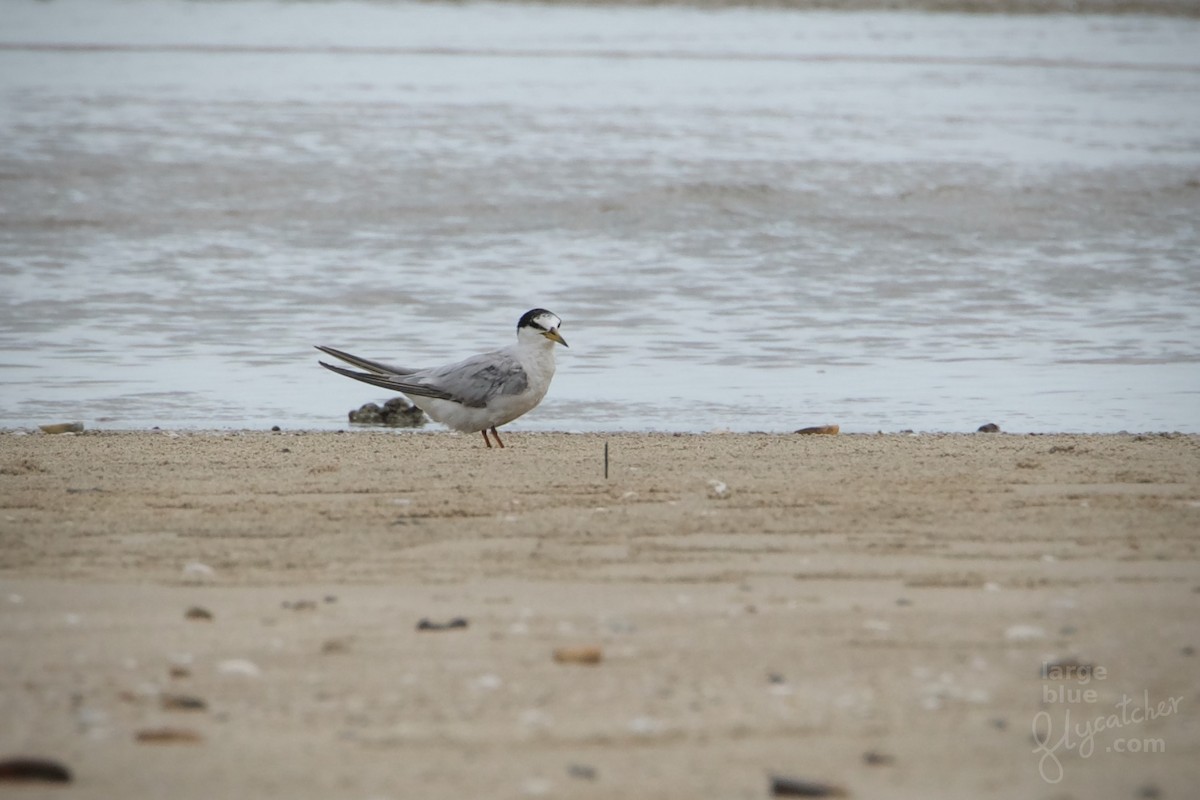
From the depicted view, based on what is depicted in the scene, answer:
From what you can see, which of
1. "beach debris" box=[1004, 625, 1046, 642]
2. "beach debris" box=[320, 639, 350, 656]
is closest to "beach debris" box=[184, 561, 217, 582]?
"beach debris" box=[320, 639, 350, 656]

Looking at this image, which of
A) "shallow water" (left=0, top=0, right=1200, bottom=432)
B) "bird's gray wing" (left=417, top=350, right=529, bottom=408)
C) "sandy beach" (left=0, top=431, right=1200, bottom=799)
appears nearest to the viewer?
"sandy beach" (left=0, top=431, right=1200, bottom=799)

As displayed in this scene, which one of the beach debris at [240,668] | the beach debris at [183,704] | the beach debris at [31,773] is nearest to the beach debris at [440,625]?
the beach debris at [240,668]

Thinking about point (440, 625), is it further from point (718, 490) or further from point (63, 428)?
point (63, 428)

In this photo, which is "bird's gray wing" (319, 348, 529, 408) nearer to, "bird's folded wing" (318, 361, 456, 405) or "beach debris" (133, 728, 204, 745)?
"bird's folded wing" (318, 361, 456, 405)

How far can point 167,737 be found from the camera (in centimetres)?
287

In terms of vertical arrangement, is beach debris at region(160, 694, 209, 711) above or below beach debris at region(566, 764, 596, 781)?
above

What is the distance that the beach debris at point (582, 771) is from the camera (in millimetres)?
2730

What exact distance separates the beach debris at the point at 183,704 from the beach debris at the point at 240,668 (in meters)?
0.16

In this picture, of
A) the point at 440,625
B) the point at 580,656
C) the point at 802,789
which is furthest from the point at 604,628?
the point at 802,789

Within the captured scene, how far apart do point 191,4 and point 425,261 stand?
90.2 feet

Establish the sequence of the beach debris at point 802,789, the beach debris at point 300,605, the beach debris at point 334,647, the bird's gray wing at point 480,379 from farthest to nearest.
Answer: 1. the bird's gray wing at point 480,379
2. the beach debris at point 300,605
3. the beach debris at point 334,647
4. the beach debris at point 802,789

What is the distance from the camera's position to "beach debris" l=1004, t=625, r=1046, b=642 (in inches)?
135

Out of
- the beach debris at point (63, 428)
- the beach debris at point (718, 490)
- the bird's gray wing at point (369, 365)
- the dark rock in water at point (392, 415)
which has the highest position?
the bird's gray wing at point (369, 365)

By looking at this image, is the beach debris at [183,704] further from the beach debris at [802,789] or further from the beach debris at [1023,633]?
the beach debris at [1023,633]
